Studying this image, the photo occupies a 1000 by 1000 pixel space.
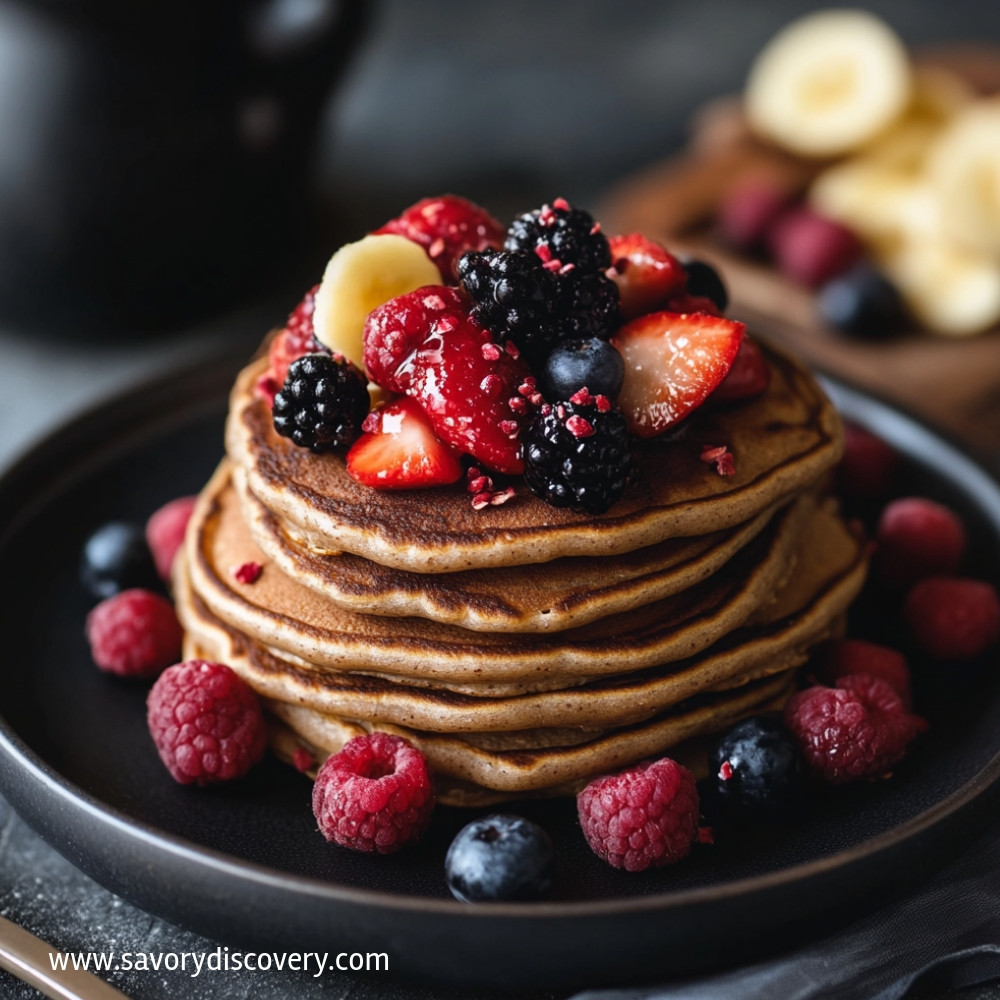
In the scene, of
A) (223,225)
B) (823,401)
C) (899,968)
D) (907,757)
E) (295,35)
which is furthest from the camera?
(223,225)

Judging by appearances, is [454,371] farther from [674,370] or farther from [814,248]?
[814,248]

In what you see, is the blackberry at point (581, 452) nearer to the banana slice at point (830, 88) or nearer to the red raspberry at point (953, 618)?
the red raspberry at point (953, 618)

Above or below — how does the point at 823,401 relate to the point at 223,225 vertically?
above

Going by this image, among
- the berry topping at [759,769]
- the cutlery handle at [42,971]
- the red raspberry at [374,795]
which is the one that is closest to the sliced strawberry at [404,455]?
the red raspberry at [374,795]

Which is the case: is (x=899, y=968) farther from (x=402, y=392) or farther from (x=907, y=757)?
(x=402, y=392)

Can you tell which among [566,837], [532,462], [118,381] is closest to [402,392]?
[532,462]

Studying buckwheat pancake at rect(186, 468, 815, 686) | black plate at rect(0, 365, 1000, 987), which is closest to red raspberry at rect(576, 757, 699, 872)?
black plate at rect(0, 365, 1000, 987)
